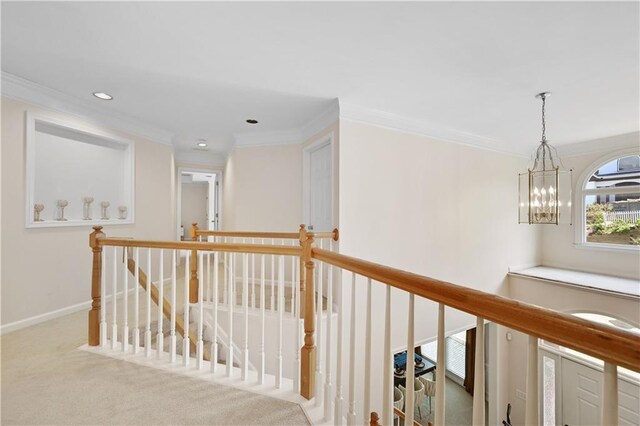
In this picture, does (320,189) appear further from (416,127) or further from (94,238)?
(94,238)

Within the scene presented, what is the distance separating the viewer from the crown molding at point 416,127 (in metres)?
3.19

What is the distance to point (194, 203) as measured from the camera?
8000mm

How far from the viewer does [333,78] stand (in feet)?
8.45

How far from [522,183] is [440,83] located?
3.59 m

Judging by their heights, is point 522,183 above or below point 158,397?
above

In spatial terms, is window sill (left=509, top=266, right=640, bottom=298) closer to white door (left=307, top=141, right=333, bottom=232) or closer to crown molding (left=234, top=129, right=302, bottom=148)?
white door (left=307, top=141, right=333, bottom=232)

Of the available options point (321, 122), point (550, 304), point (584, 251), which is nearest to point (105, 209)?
point (321, 122)

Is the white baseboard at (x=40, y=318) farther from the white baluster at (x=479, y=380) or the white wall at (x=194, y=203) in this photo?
the white wall at (x=194, y=203)

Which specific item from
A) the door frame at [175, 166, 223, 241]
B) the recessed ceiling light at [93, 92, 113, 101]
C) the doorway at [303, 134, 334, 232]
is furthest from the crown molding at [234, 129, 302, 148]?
the door frame at [175, 166, 223, 241]

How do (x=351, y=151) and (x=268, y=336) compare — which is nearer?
(x=268, y=336)

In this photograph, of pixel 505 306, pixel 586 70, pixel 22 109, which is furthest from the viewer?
pixel 22 109

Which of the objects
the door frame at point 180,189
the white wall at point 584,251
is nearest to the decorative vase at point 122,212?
the door frame at point 180,189

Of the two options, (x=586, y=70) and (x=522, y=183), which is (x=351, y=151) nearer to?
(x=586, y=70)

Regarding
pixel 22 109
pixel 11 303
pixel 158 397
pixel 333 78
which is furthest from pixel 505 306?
pixel 22 109
